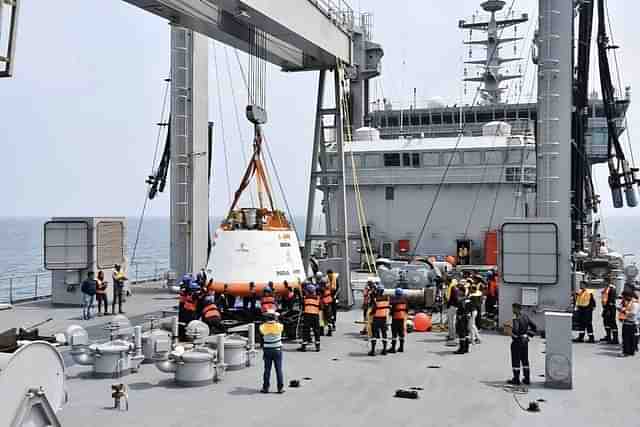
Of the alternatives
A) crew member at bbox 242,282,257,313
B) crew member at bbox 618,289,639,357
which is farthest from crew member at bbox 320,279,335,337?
crew member at bbox 618,289,639,357

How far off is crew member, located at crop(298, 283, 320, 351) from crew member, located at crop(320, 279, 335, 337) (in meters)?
1.60

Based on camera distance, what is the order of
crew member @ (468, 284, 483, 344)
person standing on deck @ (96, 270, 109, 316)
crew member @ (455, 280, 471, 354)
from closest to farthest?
1. crew member @ (455, 280, 471, 354)
2. crew member @ (468, 284, 483, 344)
3. person standing on deck @ (96, 270, 109, 316)

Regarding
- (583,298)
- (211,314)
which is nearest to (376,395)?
(211,314)

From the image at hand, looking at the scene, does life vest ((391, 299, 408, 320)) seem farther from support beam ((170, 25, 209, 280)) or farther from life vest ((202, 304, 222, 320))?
support beam ((170, 25, 209, 280))

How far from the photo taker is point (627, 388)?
10430 mm

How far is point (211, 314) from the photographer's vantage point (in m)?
13.1

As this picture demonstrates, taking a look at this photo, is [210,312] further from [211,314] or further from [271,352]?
[271,352]

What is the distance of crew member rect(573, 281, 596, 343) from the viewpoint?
13969 mm

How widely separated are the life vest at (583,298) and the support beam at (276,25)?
27.3ft

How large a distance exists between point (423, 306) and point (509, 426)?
10.3 m

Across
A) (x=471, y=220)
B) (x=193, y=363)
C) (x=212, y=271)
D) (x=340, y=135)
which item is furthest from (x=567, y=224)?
(x=471, y=220)

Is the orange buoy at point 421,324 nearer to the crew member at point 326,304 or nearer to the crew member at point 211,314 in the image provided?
the crew member at point 326,304

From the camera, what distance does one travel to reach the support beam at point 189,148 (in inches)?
888

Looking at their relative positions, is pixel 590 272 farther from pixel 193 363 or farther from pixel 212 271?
pixel 193 363
